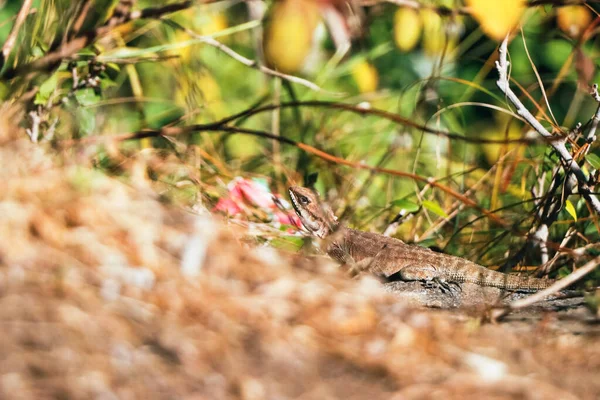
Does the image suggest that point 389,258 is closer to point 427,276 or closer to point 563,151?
point 427,276

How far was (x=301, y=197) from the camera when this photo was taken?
12.6 feet

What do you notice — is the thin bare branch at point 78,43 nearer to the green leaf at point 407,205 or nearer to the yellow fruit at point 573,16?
the green leaf at point 407,205

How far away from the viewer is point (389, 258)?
3.53 meters

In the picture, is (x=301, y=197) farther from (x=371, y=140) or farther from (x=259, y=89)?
(x=259, y=89)

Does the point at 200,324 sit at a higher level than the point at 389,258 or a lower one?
higher

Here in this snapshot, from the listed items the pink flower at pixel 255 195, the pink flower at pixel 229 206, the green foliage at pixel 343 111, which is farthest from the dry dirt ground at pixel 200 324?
the pink flower at pixel 255 195

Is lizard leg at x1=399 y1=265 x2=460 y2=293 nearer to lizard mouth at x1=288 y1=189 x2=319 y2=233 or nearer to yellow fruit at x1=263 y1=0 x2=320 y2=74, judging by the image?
lizard mouth at x1=288 y1=189 x2=319 y2=233

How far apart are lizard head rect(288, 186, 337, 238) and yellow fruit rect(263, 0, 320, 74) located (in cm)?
165

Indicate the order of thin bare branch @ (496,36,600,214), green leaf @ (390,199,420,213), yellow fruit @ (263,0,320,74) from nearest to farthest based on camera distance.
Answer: yellow fruit @ (263,0,320,74), thin bare branch @ (496,36,600,214), green leaf @ (390,199,420,213)

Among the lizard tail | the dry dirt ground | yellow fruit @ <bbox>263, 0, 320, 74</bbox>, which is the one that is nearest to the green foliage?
the lizard tail

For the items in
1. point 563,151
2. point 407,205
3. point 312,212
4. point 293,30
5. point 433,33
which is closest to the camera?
point 293,30

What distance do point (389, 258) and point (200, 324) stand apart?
1.64 m

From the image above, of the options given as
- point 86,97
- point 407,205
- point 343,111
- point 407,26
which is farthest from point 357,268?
point 343,111

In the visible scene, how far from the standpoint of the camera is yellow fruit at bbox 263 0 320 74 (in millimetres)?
1991
